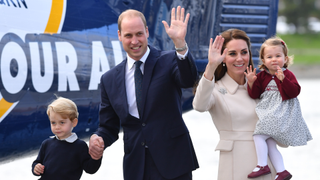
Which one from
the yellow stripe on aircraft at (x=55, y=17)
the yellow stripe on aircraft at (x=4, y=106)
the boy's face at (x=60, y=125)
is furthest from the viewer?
the yellow stripe on aircraft at (x=55, y=17)

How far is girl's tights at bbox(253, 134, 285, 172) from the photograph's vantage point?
2521 millimetres

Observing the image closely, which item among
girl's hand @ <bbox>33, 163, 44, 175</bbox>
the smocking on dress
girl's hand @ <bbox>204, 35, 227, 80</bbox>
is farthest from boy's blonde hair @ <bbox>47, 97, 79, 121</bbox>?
the smocking on dress

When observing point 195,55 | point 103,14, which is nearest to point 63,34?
point 103,14

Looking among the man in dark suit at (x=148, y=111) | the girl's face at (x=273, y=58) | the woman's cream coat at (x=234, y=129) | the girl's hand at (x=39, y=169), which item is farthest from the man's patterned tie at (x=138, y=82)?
the girl's face at (x=273, y=58)

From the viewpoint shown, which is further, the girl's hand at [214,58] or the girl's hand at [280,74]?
the girl's hand at [280,74]

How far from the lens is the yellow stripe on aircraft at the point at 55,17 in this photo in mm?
3406

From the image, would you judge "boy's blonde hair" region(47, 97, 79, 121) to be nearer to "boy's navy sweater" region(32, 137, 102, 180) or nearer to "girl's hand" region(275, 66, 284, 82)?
"boy's navy sweater" region(32, 137, 102, 180)

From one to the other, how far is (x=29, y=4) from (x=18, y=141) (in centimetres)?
112

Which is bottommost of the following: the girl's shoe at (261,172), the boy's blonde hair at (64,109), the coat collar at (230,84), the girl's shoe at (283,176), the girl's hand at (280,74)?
the girl's shoe at (283,176)

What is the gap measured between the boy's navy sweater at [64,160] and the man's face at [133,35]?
2.32ft

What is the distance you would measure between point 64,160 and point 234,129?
1096 mm

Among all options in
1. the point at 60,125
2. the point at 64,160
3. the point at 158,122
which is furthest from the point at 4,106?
the point at 158,122

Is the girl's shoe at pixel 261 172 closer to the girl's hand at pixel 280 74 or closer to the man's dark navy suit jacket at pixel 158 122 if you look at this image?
the man's dark navy suit jacket at pixel 158 122

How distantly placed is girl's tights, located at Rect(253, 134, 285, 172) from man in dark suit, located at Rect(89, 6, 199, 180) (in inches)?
16.2
